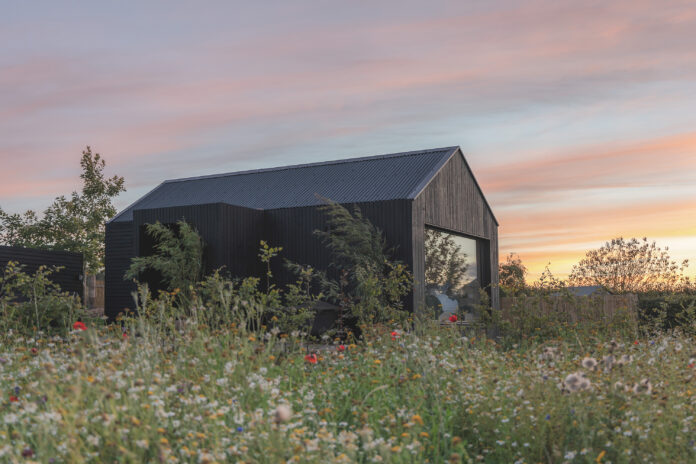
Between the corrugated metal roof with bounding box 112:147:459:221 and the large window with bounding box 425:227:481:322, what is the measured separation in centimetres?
164

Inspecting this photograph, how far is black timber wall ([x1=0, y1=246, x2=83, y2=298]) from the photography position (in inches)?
758

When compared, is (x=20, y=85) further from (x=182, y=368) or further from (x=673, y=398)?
(x=673, y=398)

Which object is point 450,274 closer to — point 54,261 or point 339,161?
point 339,161

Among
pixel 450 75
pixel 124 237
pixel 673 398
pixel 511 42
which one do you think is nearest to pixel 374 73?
pixel 450 75

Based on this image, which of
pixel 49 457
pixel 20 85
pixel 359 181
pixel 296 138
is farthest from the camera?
pixel 359 181

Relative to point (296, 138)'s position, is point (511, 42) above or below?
above

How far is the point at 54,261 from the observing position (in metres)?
21.2

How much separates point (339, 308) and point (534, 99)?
588cm

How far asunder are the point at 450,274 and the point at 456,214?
183cm

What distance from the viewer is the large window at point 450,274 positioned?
1585cm

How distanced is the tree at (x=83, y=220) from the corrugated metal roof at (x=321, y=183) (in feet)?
19.2

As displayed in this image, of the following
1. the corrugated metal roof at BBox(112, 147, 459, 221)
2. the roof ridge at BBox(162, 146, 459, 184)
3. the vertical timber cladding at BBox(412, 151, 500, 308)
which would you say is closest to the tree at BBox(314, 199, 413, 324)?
the vertical timber cladding at BBox(412, 151, 500, 308)

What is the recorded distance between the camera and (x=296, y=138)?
12742 mm

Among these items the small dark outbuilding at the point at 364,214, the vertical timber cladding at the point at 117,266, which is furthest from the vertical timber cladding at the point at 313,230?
the vertical timber cladding at the point at 117,266
